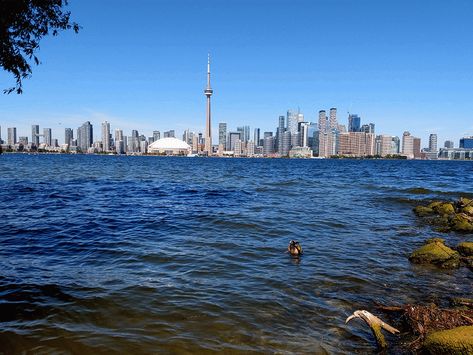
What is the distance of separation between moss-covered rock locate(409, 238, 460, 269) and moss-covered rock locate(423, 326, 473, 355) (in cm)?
696

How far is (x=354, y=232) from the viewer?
724 inches

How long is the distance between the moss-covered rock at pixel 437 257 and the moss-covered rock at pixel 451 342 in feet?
22.8

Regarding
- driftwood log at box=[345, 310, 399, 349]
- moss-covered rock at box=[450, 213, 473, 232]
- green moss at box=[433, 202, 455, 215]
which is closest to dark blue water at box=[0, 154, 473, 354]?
driftwood log at box=[345, 310, 399, 349]

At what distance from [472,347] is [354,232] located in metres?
12.8

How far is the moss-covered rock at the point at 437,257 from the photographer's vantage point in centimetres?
1258

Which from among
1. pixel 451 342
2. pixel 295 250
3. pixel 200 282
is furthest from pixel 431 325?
pixel 295 250

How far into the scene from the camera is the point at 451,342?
606 cm

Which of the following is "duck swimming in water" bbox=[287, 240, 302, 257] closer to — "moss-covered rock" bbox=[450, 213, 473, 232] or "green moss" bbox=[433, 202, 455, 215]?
"moss-covered rock" bbox=[450, 213, 473, 232]

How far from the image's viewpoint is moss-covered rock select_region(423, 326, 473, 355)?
5918 mm

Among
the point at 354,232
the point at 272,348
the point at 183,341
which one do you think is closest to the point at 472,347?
the point at 272,348

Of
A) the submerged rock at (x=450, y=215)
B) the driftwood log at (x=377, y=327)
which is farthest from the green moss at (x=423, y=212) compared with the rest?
the driftwood log at (x=377, y=327)

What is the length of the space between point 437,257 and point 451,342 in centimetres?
757

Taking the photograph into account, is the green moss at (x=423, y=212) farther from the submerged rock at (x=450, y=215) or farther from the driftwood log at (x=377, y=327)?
the driftwood log at (x=377, y=327)

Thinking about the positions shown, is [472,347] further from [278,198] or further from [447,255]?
[278,198]
